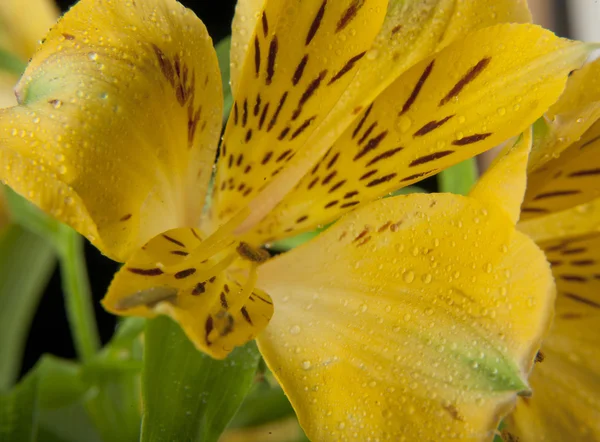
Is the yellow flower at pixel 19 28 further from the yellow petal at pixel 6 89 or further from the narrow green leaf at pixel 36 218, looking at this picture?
the narrow green leaf at pixel 36 218

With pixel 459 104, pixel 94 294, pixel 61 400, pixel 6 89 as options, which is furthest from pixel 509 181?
pixel 94 294

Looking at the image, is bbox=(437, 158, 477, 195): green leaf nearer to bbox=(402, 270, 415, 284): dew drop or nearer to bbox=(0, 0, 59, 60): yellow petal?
bbox=(402, 270, 415, 284): dew drop

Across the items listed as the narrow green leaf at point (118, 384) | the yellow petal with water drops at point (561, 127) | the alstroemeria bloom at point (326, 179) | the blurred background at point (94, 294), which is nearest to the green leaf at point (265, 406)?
the narrow green leaf at point (118, 384)

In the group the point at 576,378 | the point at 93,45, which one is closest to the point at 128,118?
the point at 93,45

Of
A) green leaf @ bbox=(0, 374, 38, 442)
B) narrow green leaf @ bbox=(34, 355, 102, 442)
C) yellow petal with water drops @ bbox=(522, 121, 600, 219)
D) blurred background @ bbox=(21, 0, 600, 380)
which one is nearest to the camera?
yellow petal with water drops @ bbox=(522, 121, 600, 219)

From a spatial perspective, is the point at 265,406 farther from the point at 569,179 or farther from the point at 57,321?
the point at 57,321

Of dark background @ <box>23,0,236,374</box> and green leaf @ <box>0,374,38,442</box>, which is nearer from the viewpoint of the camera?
green leaf @ <box>0,374,38,442</box>

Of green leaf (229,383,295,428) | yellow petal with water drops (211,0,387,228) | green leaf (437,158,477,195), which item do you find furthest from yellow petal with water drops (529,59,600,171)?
green leaf (229,383,295,428)
